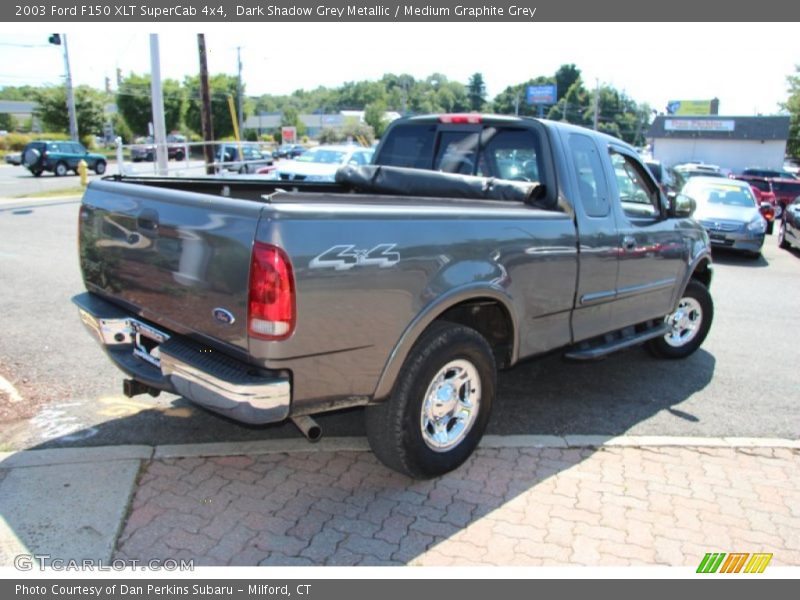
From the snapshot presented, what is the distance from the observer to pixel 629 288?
4.97 metres

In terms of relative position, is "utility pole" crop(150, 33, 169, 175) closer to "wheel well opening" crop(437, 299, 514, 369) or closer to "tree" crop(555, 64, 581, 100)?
"wheel well opening" crop(437, 299, 514, 369)

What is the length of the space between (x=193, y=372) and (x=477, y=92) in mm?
135213

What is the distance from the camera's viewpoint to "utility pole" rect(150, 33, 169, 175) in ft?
49.3

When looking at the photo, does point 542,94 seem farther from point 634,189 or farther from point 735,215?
point 634,189

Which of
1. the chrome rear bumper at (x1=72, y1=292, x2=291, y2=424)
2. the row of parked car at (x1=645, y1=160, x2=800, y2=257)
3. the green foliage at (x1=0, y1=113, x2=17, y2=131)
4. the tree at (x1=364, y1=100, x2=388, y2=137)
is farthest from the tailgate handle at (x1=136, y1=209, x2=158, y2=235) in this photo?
the green foliage at (x1=0, y1=113, x2=17, y2=131)

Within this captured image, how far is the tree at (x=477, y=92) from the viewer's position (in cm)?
12450

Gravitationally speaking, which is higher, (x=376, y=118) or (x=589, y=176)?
(x=376, y=118)

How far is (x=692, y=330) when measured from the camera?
623 centimetres

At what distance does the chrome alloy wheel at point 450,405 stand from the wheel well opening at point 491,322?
1.10 ft

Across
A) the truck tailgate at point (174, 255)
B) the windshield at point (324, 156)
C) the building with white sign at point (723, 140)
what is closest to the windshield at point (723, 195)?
the windshield at point (324, 156)

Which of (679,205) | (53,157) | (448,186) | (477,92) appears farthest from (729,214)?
(477,92)

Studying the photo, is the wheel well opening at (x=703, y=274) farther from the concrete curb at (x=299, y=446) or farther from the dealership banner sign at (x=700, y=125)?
the dealership banner sign at (x=700, y=125)

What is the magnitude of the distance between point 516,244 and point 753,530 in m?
2.02

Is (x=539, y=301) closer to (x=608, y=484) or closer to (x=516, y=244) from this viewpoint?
(x=516, y=244)
